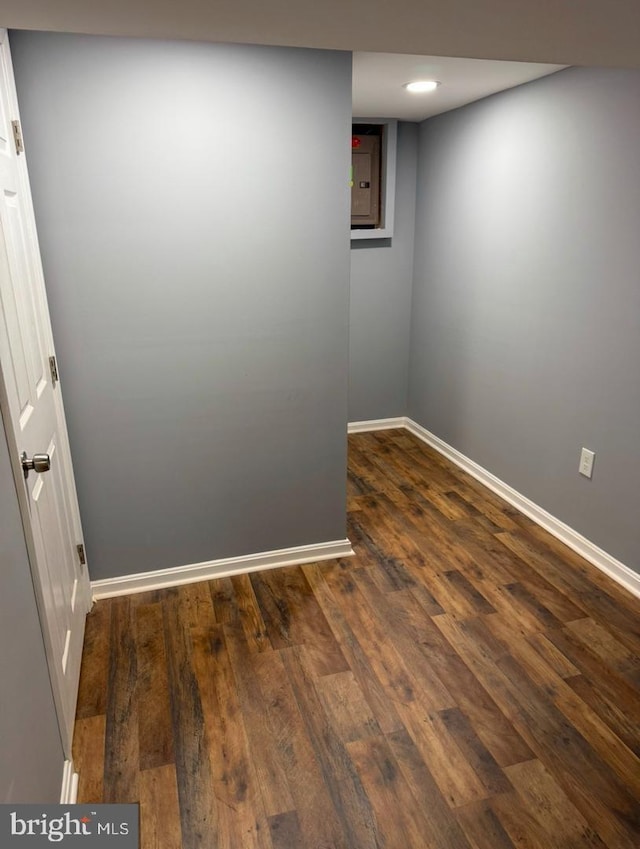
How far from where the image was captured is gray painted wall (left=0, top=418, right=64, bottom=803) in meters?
1.09

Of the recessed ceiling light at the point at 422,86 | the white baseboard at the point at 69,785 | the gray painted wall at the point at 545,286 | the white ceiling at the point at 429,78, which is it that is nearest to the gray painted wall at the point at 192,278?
the white ceiling at the point at 429,78

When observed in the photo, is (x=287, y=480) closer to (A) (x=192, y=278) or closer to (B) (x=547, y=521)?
(A) (x=192, y=278)

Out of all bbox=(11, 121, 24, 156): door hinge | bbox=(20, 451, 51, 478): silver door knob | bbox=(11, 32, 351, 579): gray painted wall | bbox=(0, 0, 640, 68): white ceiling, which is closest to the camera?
bbox=(0, 0, 640, 68): white ceiling

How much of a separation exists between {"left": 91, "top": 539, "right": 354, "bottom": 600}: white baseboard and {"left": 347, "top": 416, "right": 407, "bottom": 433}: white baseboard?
5.55 ft

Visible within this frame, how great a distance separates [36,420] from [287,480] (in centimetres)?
117

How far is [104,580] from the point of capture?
2525 mm

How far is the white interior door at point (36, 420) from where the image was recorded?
150cm

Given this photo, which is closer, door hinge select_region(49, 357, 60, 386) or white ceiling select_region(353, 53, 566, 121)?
door hinge select_region(49, 357, 60, 386)

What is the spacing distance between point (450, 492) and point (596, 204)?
1.73 meters

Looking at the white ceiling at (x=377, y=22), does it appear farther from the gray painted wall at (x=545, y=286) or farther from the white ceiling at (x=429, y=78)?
the gray painted wall at (x=545, y=286)

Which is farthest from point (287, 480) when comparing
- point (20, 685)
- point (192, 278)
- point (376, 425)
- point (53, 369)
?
point (376, 425)

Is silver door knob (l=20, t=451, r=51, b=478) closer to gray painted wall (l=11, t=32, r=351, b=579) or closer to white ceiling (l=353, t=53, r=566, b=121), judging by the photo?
gray painted wall (l=11, t=32, r=351, b=579)

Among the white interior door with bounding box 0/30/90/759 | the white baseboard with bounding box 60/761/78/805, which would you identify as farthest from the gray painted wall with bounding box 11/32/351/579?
the white baseboard with bounding box 60/761/78/805

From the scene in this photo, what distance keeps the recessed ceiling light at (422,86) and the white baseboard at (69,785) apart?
306 centimetres
